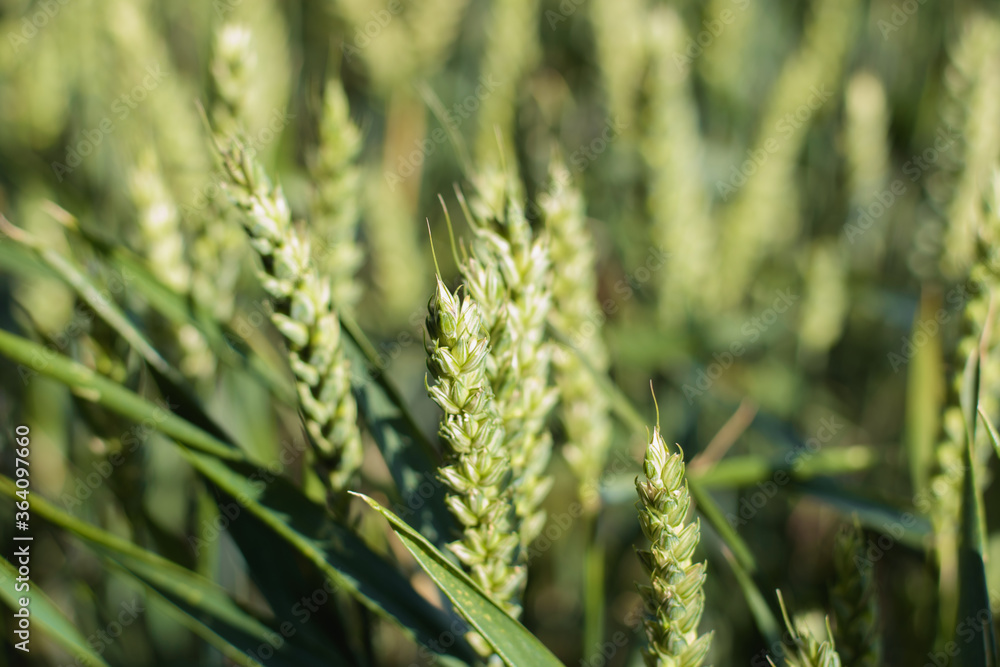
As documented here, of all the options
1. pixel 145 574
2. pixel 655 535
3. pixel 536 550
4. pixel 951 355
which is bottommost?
pixel 536 550

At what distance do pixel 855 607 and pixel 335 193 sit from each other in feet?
3.30

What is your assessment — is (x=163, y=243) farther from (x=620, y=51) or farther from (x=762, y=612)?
(x=620, y=51)

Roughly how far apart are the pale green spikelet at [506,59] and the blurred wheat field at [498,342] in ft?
0.05

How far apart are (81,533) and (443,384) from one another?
19.1 inches

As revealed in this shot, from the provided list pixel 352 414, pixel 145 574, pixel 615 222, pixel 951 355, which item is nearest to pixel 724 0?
pixel 615 222

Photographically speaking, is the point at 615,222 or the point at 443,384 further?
the point at 615,222

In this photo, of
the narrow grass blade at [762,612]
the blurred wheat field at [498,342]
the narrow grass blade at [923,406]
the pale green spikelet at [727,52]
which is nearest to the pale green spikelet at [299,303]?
the blurred wheat field at [498,342]

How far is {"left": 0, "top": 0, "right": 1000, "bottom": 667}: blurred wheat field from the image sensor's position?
0.90m

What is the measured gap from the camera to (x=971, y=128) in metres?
1.71

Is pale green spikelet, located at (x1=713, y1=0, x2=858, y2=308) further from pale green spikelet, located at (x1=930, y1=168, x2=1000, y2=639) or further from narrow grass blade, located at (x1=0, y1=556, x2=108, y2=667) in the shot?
narrow grass blade, located at (x1=0, y1=556, x2=108, y2=667)

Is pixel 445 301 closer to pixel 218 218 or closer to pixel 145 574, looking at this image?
pixel 145 574

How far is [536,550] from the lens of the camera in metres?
1.57

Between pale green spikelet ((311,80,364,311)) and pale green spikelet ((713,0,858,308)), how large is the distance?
116cm

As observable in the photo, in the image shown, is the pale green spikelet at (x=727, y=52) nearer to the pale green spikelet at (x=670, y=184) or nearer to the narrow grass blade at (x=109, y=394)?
the pale green spikelet at (x=670, y=184)
